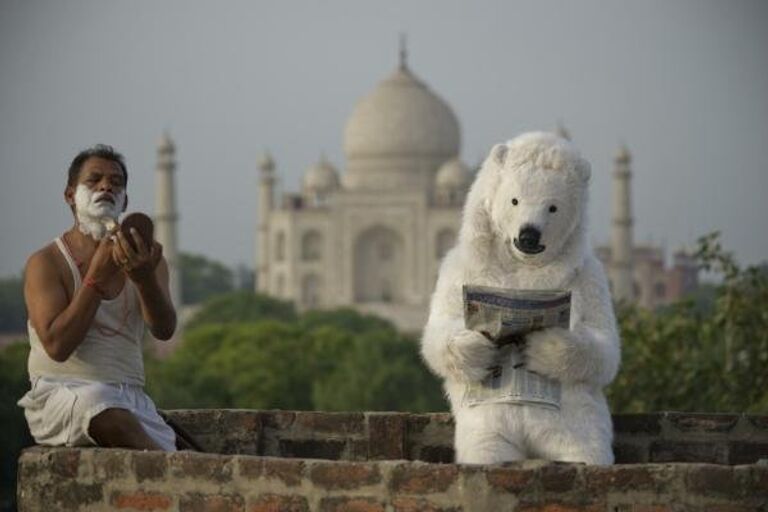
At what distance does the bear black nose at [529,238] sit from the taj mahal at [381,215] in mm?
104111

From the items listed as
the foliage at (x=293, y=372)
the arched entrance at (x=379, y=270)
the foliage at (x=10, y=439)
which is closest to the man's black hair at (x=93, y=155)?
the foliage at (x=10, y=439)

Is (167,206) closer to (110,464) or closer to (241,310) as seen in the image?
(241,310)

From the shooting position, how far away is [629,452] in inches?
329

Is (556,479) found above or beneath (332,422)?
beneath

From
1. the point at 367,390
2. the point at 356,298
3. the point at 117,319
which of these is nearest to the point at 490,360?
the point at 117,319

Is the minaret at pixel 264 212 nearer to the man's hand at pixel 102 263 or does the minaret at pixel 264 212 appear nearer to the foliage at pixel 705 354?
the foliage at pixel 705 354

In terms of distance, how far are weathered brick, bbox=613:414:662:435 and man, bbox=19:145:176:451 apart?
159cm

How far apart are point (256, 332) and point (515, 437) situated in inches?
2366

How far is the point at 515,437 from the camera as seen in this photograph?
7469 mm

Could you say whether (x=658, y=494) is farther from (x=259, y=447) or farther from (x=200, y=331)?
(x=200, y=331)

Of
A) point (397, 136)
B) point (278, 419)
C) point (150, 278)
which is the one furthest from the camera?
point (397, 136)

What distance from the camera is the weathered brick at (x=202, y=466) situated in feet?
21.5

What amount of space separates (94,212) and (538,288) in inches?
51.4

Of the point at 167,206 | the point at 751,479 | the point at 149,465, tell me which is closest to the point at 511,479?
the point at 751,479
